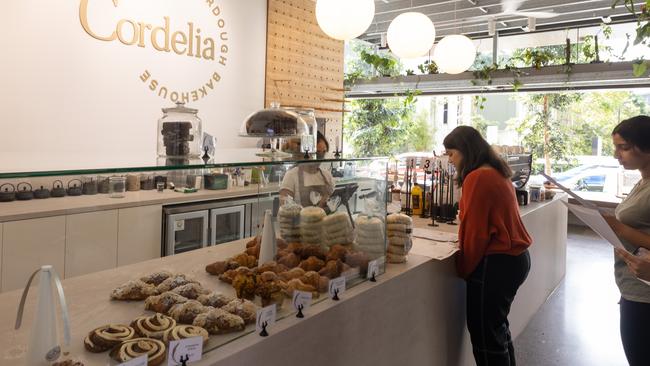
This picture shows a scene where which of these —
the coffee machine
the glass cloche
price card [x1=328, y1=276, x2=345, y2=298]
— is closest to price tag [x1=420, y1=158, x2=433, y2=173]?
the coffee machine

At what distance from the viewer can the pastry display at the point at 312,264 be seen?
1686mm

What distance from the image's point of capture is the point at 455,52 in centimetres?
397

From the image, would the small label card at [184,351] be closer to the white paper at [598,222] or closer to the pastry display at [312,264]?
the pastry display at [312,264]

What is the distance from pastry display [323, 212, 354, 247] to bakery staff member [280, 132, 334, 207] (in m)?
0.08

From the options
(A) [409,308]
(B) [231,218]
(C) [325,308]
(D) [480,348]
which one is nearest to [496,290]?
(D) [480,348]

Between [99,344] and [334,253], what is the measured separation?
935 mm

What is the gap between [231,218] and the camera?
2.29m

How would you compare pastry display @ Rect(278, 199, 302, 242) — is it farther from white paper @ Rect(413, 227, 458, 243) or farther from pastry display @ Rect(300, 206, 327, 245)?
white paper @ Rect(413, 227, 458, 243)

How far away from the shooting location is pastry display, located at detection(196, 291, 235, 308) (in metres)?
1.35

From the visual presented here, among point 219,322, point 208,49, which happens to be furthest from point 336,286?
point 208,49

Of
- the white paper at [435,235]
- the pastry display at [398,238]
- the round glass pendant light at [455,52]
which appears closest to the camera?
the pastry display at [398,238]

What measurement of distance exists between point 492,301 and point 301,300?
1296 mm

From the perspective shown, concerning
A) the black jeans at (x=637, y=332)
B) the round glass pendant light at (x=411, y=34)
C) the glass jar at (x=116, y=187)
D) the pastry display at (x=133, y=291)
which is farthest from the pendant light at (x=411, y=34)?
the pastry display at (x=133, y=291)

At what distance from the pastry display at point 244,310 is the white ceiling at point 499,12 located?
16.3ft
